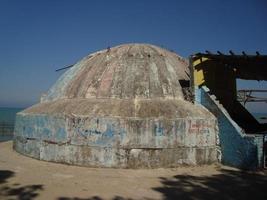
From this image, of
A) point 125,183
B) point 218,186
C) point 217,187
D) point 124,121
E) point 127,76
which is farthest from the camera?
point 127,76

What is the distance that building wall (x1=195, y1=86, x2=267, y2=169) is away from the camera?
13.0 metres

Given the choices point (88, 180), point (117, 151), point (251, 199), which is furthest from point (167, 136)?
point (251, 199)

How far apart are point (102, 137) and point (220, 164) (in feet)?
16.4

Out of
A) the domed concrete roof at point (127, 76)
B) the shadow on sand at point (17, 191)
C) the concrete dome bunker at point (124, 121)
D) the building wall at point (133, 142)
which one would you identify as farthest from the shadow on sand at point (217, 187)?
the domed concrete roof at point (127, 76)

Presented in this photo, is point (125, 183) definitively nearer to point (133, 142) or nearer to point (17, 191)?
point (133, 142)

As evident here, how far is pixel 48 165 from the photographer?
13.8 meters

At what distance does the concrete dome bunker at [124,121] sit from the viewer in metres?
13.4

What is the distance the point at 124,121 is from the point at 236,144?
4.52m

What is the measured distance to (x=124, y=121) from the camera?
1348 cm

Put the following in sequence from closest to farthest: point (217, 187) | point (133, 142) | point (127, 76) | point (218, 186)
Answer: point (217, 187) → point (218, 186) → point (133, 142) → point (127, 76)

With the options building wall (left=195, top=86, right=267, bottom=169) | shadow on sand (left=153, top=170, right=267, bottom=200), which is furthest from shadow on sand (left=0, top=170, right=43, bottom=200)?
building wall (left=195, top=86, right=267, bottom=169)

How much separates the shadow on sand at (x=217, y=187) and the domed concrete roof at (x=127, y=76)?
461 centimetres

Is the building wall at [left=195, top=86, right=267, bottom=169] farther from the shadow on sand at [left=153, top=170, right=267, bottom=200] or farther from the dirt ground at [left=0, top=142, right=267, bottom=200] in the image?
the shadow on sand at [left=153, top=170, right=267, bottom=200]

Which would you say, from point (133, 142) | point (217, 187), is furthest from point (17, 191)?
point (217, 187)
